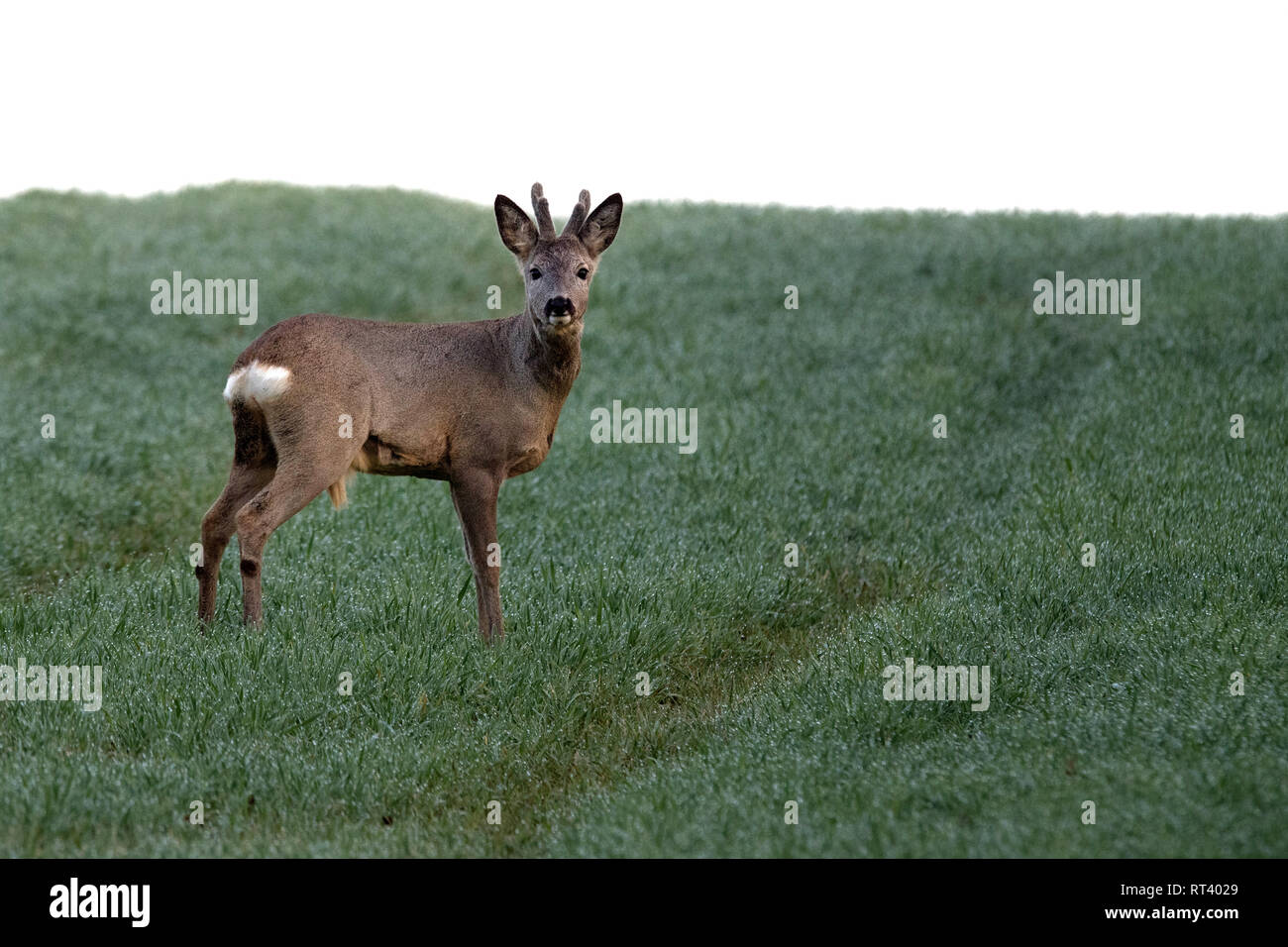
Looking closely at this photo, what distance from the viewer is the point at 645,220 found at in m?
23.0

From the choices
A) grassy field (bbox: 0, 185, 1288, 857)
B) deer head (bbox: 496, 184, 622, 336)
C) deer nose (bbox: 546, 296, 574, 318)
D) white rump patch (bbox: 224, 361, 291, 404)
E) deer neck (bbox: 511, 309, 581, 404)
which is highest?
deer head (bbox: 496, 184, 622, 336)

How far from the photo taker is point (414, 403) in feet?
23.7

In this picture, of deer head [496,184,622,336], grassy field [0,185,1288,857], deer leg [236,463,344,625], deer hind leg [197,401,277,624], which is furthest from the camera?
deer hind leg [197,401,277,624]

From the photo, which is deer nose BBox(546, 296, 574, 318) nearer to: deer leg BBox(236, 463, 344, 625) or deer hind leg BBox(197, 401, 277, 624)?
deer leg BBox(236, 463, 344, 625)

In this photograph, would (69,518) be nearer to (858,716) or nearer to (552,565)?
(552,565)

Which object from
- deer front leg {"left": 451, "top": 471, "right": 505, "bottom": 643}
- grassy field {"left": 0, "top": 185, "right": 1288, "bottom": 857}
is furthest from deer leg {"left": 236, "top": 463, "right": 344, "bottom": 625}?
deer front leg {"left": 451, "top": 471, "right": 505, "bottom": 643}

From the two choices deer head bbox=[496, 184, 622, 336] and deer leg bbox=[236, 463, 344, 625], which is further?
deer head bbox=[496, 184, 622, 336]

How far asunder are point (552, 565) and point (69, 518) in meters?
4.37

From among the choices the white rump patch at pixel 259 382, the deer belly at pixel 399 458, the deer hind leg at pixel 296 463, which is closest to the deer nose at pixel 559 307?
the deer belly at pixel 399 458

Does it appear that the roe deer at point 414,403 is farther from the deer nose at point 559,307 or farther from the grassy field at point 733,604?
the grassy field at point 733,604

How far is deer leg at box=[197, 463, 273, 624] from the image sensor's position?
7.17 metres

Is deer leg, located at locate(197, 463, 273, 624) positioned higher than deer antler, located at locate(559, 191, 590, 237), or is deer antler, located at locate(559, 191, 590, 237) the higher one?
deer antler, located at locate(559, 191, 590, 237)
